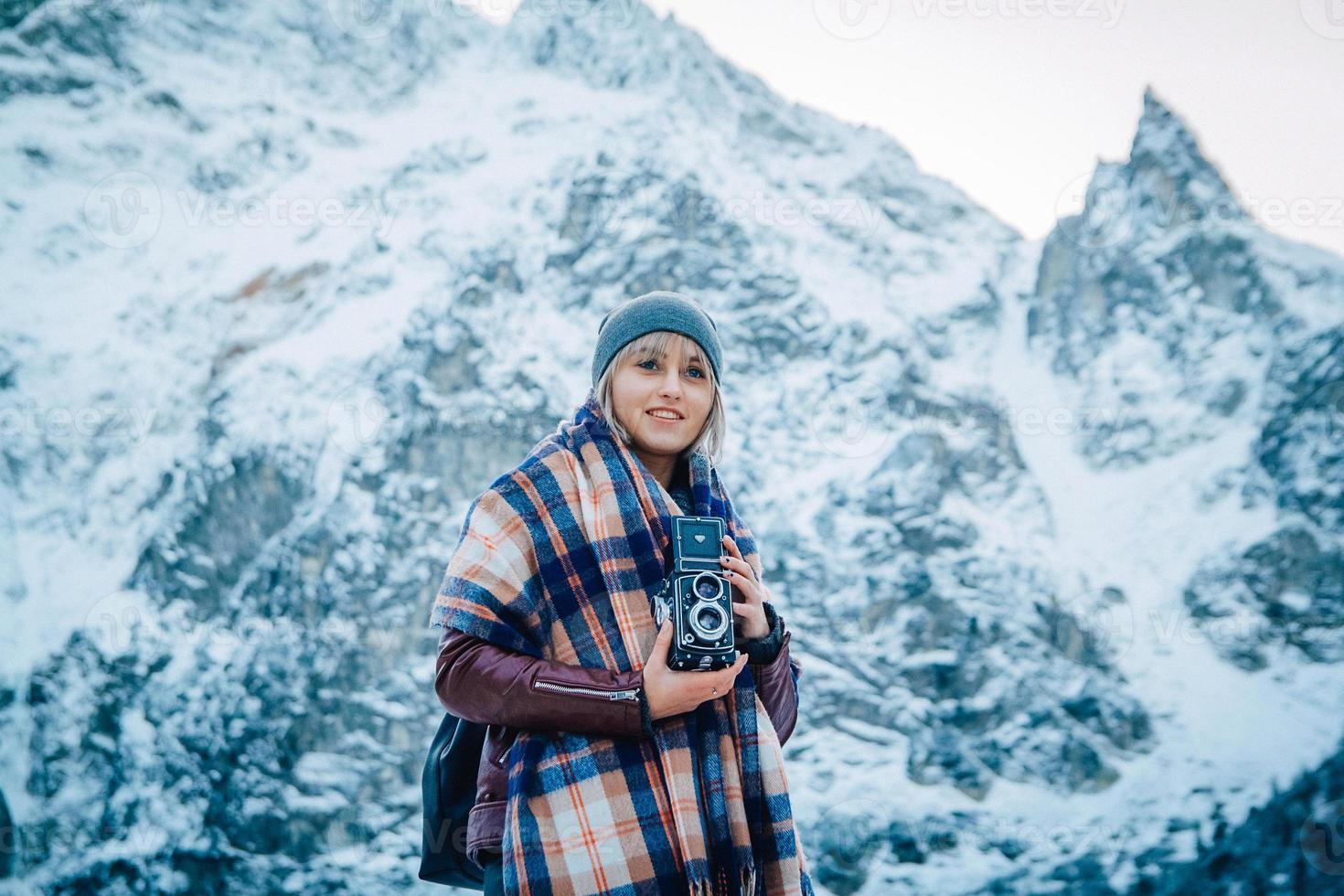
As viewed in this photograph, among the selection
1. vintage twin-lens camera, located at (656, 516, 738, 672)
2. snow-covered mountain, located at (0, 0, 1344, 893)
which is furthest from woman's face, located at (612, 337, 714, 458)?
snow-covered mountain, located at (0, 0, 1344, 893)

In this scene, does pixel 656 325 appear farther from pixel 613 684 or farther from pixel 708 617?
pixel 613 684

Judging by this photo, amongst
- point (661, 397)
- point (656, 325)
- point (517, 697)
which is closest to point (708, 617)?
point (517, 697)

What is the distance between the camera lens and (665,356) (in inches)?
78.3

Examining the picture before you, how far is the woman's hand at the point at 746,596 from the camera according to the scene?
1782 millimetres

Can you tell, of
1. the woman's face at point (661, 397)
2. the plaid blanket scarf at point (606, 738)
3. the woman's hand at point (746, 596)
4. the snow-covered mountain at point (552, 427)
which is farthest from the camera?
the snow-covered mountain at point (552, 427)

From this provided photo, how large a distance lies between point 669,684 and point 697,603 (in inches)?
6.6

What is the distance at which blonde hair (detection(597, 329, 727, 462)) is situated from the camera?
1.99 meters

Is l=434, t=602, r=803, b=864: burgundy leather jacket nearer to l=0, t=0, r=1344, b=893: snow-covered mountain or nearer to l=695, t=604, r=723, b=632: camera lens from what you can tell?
l=695, t=604, r=723, b=632: camera lens

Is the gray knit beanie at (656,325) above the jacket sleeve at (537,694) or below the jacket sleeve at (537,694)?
above

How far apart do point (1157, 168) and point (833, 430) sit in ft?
87.9

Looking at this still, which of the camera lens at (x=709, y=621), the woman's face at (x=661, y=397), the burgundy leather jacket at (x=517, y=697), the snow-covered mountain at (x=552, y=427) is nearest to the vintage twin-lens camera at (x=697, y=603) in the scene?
the camera lens at (x=709, y=621)

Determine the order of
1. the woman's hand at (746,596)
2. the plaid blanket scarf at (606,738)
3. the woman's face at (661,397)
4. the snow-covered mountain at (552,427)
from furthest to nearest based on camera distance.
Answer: the snow-covered mountain at (552,427), the woman's face at (661,397), the woman's hand at (746,596), the plaid blanket scarf at (606,738)

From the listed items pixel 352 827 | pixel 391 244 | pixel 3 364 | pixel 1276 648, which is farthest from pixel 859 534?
pixel 3 364

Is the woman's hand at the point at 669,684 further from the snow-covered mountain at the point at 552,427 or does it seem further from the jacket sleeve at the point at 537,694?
the snow-covered mountain at the point at 552,427
